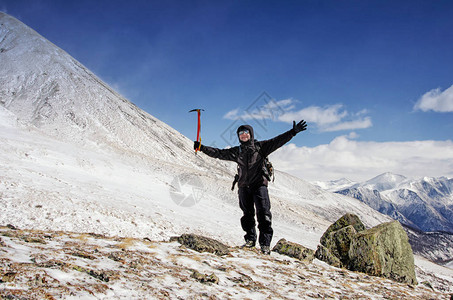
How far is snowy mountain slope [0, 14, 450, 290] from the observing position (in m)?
9.20

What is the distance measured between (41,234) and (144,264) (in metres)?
2.24

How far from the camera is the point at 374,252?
26.7 feet

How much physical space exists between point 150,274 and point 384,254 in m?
7.72

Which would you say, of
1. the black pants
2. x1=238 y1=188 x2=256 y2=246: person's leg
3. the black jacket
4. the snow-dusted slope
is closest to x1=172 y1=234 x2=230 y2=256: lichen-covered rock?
the black pants

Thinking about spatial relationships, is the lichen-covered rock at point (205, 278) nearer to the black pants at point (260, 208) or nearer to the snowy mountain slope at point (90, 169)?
the black pants at point (260, 208)

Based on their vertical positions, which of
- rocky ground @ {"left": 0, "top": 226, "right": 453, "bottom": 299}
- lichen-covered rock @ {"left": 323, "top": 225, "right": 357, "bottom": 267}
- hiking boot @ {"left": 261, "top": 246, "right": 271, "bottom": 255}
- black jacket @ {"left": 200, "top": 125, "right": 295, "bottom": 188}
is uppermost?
black jacket @ {"left": 200, "top": 125, "right": 295, "bottom": 188}

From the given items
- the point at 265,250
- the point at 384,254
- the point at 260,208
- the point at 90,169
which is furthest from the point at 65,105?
the point at 384,254

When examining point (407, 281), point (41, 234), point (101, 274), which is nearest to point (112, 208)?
point (41, 234)

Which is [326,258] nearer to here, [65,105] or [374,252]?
[374,252]

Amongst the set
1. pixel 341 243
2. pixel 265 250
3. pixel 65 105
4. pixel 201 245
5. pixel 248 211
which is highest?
pixel 65 105

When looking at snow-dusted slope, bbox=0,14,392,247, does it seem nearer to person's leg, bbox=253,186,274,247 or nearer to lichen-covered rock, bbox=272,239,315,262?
person's leg, bbox=253,186,274,247

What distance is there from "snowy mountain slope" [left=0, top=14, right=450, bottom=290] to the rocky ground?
3.52 m

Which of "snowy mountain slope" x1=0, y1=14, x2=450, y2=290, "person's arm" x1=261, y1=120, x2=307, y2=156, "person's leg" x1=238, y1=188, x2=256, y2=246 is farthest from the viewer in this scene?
"snowy mountain slope" x1=0, y1=14, x2=450, y2=290

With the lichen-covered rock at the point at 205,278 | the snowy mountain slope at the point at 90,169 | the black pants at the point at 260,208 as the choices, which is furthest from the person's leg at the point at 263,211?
the snowy mountain slope at the point at 90,169
